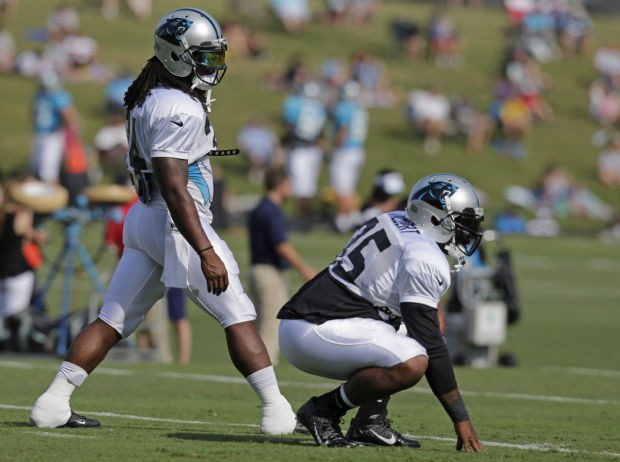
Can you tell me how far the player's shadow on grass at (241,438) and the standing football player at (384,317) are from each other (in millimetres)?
148

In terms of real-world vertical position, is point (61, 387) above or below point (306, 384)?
above

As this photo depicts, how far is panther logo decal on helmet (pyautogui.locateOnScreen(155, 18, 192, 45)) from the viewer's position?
6039 millimetres

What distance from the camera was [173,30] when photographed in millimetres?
6055

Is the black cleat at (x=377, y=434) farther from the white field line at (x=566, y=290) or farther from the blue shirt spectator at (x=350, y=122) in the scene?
the blue shirt spectator at (x=350, y=122)

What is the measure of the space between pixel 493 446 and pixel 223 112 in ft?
84.4

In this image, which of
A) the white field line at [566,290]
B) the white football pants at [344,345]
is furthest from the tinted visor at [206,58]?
the white field line at [566,290]

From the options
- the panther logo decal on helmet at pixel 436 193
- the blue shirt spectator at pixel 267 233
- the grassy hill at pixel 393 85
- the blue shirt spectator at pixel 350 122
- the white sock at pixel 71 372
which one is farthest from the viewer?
the grassy hill at pixel 393 85

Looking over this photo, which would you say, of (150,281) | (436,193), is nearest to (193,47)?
(150,281)

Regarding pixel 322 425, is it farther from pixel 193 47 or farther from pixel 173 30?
pixel 173 30

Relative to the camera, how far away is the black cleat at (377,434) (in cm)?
602

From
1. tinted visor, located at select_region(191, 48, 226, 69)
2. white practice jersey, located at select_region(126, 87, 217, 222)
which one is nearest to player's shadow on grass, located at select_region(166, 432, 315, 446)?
white practice jersey, located at select_region(126, 87, 217, 222)

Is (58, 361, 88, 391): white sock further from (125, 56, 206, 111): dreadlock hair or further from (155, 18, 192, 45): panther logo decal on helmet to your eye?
(155, 18, 192, 45): panther logo decal on helmet

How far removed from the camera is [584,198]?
29.3 m

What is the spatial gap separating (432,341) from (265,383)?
946 millimetres
